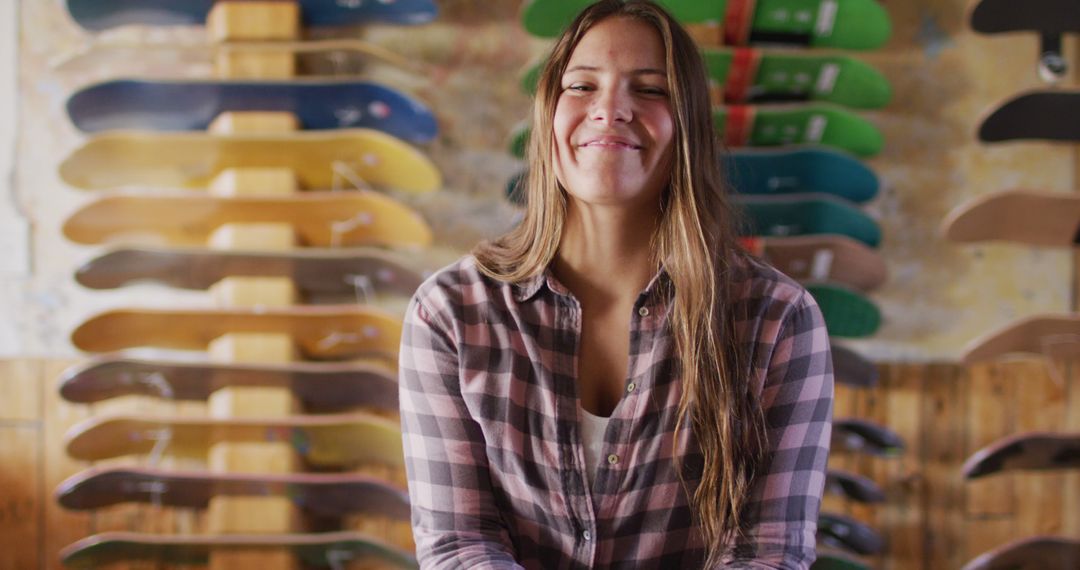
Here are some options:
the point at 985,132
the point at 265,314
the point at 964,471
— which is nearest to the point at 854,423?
the point at 964,471

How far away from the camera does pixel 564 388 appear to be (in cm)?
125

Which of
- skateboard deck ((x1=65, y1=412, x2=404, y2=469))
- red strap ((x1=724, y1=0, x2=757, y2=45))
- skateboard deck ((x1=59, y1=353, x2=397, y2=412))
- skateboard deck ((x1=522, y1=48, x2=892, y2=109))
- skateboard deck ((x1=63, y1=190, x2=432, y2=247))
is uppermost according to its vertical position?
red strap ((x1=724, y1=0, x2=757, y2=45))

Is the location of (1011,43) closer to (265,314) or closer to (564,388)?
(564,388)

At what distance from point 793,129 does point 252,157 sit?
1.45 meters

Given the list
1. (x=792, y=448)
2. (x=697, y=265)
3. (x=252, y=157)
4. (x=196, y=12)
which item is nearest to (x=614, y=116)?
(x=697, y=265)

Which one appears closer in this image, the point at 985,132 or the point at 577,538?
the point at 577,538

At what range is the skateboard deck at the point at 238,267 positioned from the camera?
2.42 metres

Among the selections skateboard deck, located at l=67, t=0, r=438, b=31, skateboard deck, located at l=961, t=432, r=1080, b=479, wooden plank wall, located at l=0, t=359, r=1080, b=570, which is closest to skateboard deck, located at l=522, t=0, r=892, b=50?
skateboard deck, located at l=67, t=0, r=438, b=31

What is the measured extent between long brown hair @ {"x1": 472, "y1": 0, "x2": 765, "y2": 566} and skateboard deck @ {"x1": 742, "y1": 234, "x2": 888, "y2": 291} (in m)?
1.09

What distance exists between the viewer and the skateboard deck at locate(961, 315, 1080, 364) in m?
2.30

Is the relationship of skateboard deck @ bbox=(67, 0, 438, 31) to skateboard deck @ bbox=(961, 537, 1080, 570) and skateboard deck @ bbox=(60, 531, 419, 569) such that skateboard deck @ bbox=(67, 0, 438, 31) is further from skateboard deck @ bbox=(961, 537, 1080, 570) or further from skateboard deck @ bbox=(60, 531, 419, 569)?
skateboard deck @ bbox=(961, 537, 1080, 570)

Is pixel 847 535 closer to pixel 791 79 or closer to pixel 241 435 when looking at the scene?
pixel 791 79

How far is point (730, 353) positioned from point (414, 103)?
1444mm

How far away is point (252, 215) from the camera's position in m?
2.46
